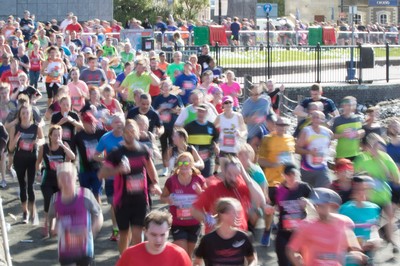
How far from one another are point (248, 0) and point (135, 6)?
8518 millimetres

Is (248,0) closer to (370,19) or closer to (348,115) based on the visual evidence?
(370,19)

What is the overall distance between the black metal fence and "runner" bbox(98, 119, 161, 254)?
1920 cm

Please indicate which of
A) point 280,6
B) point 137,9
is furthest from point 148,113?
point 280,6

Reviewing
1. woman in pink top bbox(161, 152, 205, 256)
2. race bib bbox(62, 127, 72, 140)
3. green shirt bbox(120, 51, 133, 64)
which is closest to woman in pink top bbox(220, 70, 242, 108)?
green shirt bbox(120, 51, 133, 64)

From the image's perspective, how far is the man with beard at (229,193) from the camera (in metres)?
9.76

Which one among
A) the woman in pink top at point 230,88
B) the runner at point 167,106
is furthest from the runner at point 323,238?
the woman in pink top at point 230,88

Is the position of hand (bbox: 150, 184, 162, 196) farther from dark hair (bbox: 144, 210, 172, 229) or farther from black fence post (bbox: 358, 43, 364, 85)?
black fence post (bbox: 358, 43, 364, 85)

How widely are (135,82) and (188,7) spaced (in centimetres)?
3879

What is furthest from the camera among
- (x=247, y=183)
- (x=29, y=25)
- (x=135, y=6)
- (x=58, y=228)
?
(x=135, y=6)

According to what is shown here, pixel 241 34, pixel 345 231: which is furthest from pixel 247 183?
pixel 241 34

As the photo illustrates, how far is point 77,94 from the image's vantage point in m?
16.7

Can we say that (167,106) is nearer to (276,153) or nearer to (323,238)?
(276,153)

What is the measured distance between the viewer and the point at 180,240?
35.1ft

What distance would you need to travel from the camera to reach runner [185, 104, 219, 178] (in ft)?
45.7
